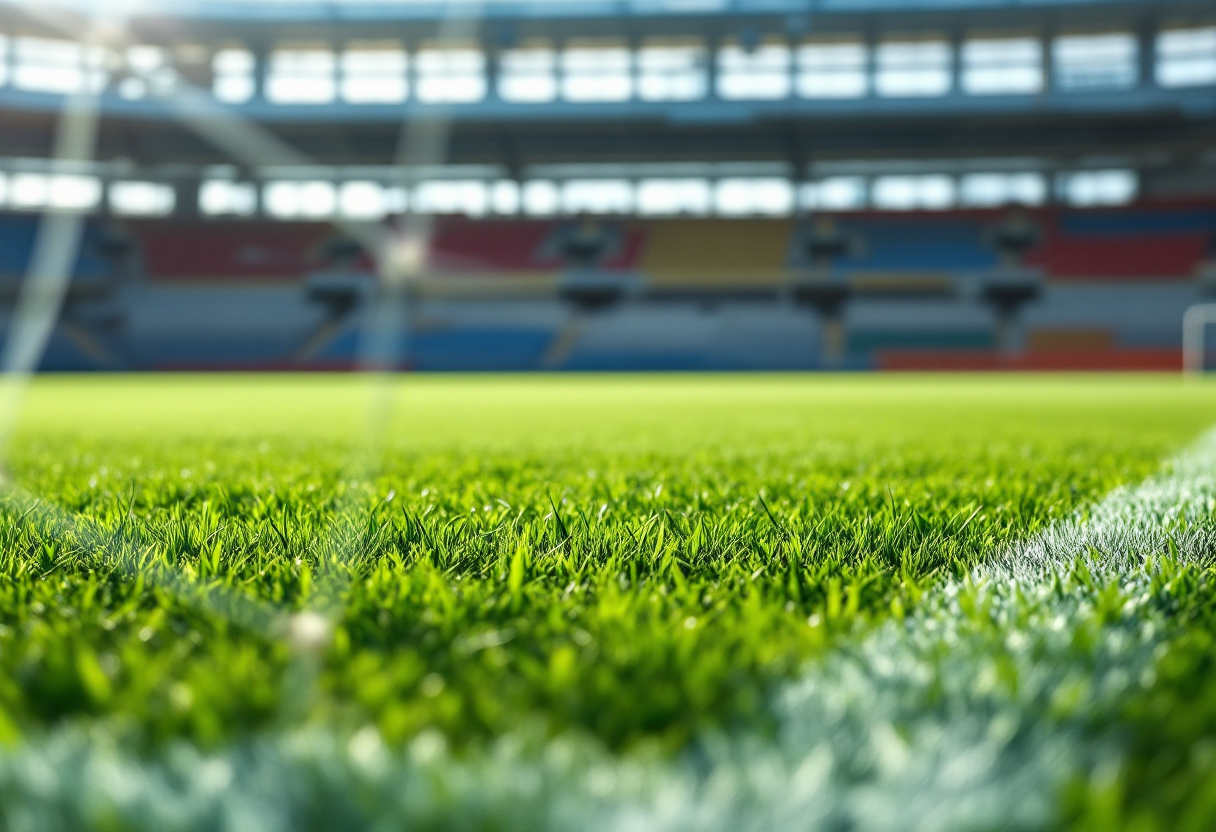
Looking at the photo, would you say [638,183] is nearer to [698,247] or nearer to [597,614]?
[698,247]

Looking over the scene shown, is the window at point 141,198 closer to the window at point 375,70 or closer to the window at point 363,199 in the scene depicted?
the window at point 363,199

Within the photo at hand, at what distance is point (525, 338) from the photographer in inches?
1110

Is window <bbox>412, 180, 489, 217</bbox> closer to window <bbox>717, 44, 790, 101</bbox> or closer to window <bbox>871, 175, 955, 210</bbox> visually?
window <bbox>717, 44, 790, 101</bbox>

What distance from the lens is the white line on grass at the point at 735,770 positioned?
22.0 inches

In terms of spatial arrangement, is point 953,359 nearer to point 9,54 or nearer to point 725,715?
point 725,715

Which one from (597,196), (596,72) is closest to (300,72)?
(596,72)

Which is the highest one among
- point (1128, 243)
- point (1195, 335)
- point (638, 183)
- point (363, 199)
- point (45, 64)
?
point (45, 64)

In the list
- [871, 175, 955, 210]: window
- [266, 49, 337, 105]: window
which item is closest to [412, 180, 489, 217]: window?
[266, 49, 337, 105]: window

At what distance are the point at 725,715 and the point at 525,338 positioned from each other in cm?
2770

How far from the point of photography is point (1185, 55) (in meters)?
27.7

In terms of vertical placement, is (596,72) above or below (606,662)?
above

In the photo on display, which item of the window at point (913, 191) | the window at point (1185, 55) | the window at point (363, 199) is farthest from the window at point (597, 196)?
the window at point (1185, 55)

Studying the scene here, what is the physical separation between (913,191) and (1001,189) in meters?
2.79

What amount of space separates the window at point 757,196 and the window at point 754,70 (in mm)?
3186
